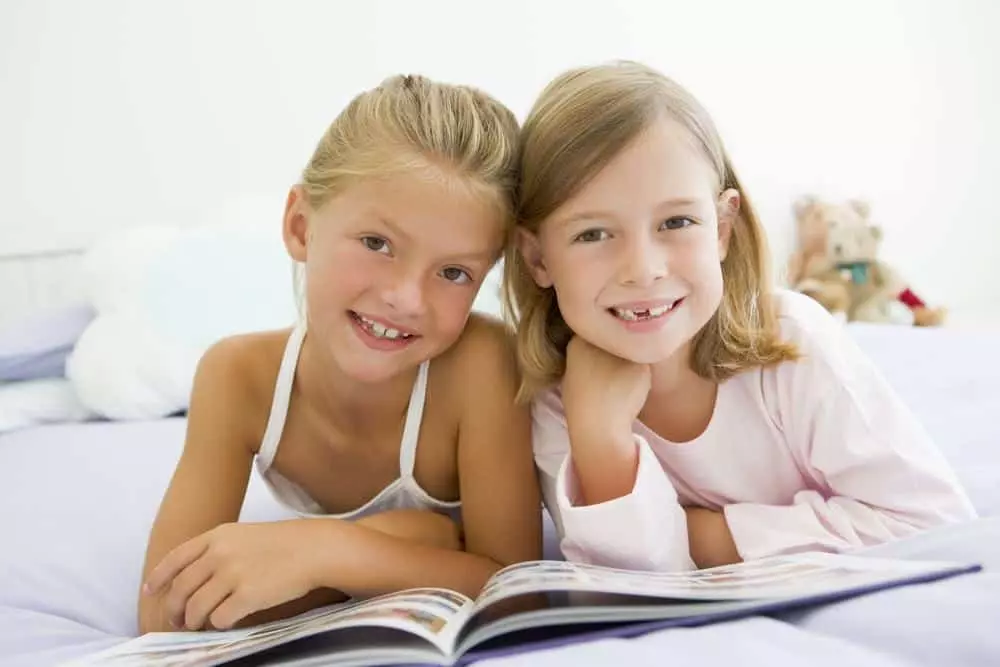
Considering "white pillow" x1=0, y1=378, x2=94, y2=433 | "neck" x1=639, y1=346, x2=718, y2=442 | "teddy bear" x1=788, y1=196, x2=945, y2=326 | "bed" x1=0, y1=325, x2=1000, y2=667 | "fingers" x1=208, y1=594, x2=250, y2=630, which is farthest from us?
"teddy bear" x1=788, y1=196, x2=945, y2=326

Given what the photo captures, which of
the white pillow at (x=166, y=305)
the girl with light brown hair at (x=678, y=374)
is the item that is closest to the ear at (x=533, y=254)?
the girl with light brown hair at (x=678, y=374)

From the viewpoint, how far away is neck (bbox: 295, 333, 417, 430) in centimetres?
89

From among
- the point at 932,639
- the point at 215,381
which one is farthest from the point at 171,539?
the point at 932,639

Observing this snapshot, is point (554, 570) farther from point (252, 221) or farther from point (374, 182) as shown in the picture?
point (252, 221)

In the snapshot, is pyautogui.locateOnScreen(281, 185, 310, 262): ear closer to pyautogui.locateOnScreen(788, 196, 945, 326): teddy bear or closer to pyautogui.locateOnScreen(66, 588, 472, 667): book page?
pyautogui.locateOnScreen(66, 588, 472, 667): book page

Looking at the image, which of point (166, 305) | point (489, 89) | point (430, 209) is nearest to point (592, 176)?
point (430, 209)

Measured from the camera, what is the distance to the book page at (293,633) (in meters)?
0.48

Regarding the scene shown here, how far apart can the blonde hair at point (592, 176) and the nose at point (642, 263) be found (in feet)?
0.21

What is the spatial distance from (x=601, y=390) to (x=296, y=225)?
1.08 ft

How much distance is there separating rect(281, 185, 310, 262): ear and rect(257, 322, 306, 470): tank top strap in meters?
0.10

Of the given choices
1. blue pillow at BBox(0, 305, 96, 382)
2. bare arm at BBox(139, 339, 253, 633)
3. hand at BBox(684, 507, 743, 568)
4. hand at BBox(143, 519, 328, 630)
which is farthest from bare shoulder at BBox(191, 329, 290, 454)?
blue pillow at BBox(0, 305, 96, 382)

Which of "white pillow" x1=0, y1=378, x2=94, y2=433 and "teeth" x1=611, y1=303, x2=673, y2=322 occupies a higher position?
"teeth" x1=611, y1=303, x2=673, y2=322

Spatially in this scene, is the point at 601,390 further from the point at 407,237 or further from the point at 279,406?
the point at 279,406

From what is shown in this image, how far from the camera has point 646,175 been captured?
0.72 m
